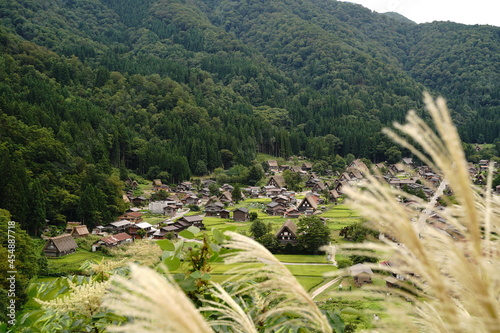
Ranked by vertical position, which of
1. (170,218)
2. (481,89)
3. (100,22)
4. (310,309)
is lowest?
(170,218)

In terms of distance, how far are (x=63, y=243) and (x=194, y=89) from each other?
6805cm

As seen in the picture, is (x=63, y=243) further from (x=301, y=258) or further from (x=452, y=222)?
(x=452, y=222)

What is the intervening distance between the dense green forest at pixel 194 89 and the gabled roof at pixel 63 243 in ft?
12.8

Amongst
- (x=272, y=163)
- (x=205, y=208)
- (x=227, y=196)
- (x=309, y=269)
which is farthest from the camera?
(x=272, y=163)

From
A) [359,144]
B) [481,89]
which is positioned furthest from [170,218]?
[481,89]

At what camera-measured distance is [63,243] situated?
80.3 feet

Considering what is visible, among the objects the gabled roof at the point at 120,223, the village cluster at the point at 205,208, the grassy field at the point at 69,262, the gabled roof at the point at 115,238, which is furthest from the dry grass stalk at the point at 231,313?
the gabled roof at the point at 120,223

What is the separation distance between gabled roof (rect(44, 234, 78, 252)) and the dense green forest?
3.90m

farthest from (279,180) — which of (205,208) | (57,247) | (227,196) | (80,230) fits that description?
(57,247)

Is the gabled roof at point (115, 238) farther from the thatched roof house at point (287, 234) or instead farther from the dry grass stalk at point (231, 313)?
the dry grass stalk at point (231, 313)

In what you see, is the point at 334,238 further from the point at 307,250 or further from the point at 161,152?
the point at 161,152

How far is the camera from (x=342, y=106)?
93812 mm

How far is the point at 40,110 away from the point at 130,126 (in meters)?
20.3

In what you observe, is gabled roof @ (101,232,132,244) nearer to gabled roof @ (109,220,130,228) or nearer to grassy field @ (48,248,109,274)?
grassy field @ (48,248,109,274)
